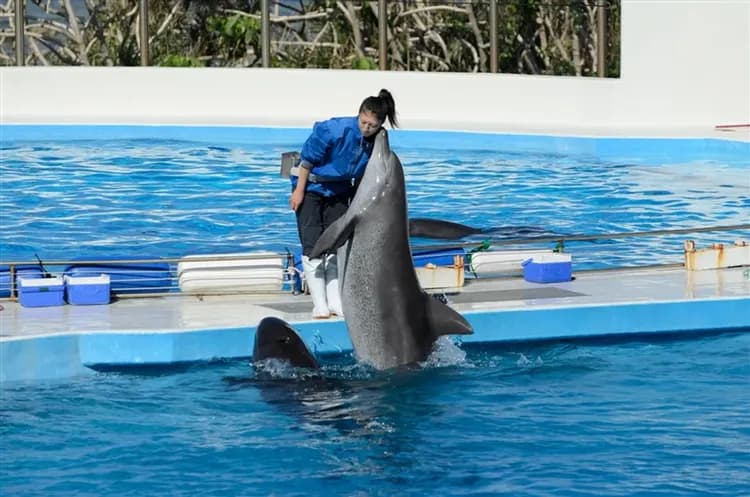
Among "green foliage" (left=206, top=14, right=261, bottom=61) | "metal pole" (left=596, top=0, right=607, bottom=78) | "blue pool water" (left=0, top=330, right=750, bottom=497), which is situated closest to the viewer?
"blue pool water" (left=0, top=330, right=750, bottom=497)

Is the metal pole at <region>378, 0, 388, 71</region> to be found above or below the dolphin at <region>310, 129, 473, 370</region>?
above

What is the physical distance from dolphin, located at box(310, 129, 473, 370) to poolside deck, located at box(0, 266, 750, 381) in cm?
78

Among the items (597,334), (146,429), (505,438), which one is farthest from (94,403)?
(597,334)

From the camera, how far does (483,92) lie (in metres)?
20.7

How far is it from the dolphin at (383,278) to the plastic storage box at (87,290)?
1.79 meters

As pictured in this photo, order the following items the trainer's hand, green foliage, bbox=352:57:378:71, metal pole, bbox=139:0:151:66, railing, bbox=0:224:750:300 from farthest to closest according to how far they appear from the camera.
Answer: green foliage, bbox=352:57:378:71
metal pole, bbox=139:0:151:66
railing, bbox=0:224:750:300
the trainer's hand

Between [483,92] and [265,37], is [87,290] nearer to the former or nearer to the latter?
[483,92]

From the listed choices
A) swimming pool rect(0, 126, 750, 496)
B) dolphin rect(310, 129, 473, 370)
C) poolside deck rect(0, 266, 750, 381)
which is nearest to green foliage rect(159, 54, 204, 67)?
swimming pool rect(0, 126, 750, 496)

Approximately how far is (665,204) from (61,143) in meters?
8.82

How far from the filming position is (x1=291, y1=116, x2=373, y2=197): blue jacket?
7684 millimetres

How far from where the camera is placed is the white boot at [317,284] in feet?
26.6

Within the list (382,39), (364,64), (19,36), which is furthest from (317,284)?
(19,36)

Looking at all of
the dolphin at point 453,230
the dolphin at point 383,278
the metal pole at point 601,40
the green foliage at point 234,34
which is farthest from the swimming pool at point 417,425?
the green foliage at point 234,34

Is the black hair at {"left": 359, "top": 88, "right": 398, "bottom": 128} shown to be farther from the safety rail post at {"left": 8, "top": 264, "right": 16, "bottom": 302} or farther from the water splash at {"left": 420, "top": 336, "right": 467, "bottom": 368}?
the safety rail post at {"left": 8, "top": 264, "right": 16, "bottom": 302}
